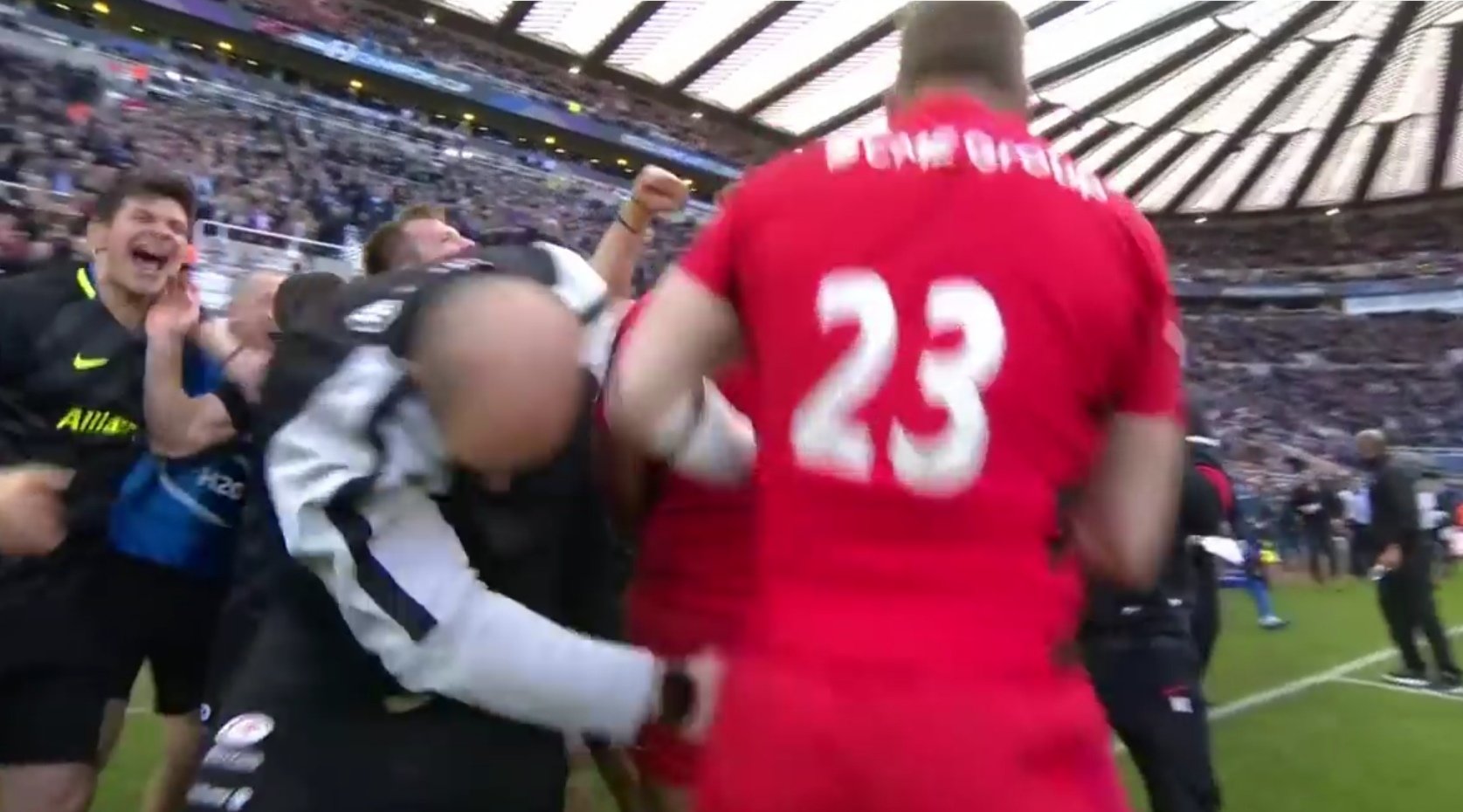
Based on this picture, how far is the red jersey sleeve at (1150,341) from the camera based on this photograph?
1430mm

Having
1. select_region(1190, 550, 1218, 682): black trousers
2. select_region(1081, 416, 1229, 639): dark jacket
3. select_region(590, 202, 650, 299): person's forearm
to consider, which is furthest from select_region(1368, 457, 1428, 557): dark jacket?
select_region(590, 202, 650, 299): person's forearm

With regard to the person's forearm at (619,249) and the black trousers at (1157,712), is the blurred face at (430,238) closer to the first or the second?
the person's forearm at (619,249)

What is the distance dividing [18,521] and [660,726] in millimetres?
1111

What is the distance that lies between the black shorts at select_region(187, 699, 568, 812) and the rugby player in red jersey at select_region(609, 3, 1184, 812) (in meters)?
0.27

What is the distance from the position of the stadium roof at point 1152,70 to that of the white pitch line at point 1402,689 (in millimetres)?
18586

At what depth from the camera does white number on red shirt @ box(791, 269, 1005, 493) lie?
1.33 metres

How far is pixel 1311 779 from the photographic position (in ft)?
17.5

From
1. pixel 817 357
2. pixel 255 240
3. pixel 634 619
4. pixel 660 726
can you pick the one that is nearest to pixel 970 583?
pixel 817 357

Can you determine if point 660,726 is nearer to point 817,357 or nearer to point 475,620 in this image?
point 475,620

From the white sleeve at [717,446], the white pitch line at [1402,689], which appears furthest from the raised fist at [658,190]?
the white pitch line at [1402,689]

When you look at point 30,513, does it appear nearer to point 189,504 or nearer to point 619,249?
point 189,504

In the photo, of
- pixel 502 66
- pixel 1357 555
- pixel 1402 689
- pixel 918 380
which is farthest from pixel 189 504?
pixel 502 66

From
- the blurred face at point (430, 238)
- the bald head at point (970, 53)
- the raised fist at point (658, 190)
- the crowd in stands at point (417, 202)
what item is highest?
Result: the bald head at point (970, 53)

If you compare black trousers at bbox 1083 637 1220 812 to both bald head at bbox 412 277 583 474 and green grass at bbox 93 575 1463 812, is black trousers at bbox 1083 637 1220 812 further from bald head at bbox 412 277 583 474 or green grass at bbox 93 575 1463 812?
bald head at bbox 412 277 583 474
